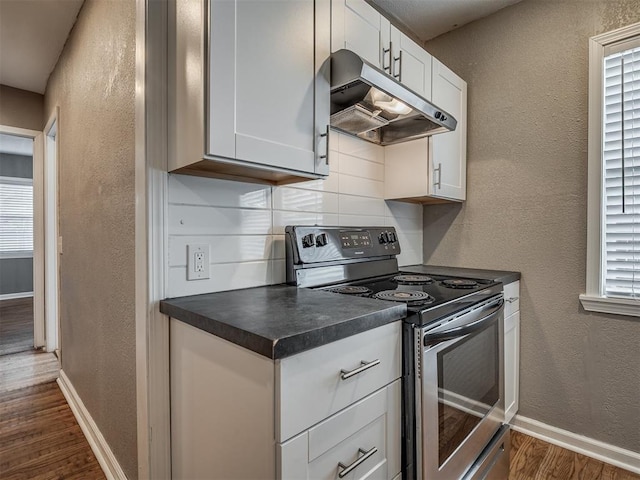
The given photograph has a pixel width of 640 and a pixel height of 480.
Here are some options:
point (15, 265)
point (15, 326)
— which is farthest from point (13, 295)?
point (15, 326)

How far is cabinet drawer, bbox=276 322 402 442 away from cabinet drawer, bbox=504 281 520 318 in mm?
1067

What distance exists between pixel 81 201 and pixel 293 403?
1.81 meters

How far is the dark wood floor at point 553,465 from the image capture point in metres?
1.61

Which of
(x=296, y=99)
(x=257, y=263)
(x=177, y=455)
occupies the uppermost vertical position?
(x=296, y=99)

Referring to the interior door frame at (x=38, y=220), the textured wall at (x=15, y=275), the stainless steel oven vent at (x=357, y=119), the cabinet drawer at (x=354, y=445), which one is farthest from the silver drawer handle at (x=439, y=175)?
the textured wall at (x=15, y=275)

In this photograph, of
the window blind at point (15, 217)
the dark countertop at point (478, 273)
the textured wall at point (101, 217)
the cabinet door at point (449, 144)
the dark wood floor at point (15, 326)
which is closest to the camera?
the textured wall at point (101, 217)

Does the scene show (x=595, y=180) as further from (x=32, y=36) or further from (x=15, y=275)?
(x=15, y=275)

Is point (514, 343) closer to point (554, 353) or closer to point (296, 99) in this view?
point (554, 353)

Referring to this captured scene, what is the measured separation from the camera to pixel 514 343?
1948mm

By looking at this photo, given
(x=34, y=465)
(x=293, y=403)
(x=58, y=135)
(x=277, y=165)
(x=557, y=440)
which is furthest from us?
(x=58, y=135)

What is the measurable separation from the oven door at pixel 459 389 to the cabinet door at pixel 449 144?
29.8 inches

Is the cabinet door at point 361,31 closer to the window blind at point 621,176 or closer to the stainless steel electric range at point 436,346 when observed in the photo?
the stainless steel electric range at point 436,346

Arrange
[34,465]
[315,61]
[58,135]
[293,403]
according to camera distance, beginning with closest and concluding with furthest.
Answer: [293,403] → [315,61] → [34,465] → [58,135]

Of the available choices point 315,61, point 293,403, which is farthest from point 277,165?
point 293,403
